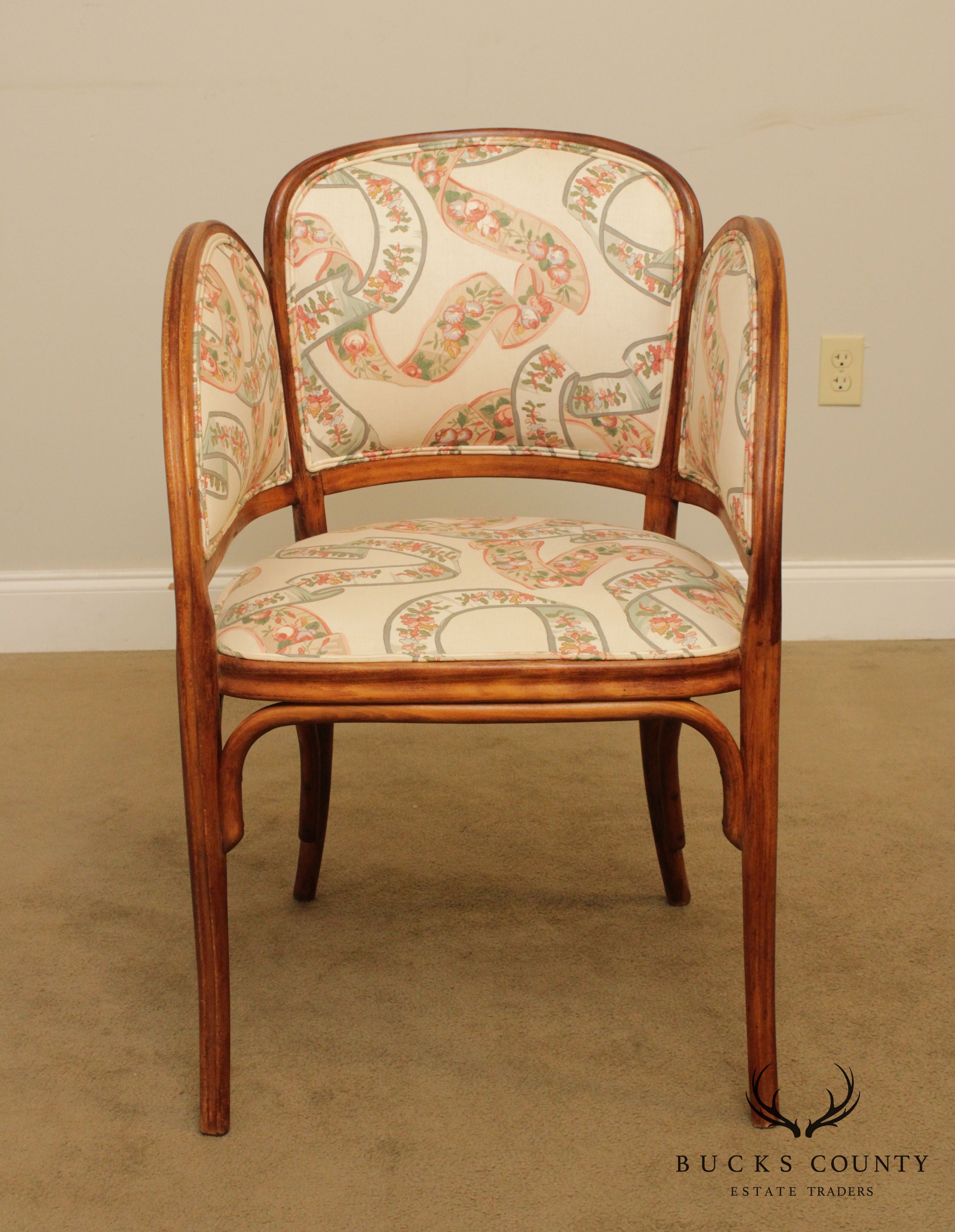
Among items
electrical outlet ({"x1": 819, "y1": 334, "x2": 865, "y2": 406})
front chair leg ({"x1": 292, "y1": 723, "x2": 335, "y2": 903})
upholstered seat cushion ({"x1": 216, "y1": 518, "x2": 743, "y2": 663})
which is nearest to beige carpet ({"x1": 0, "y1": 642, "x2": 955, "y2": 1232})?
front chair leg ({"x1": 292, "y1": 723, "x2": 335, "y2": 903})

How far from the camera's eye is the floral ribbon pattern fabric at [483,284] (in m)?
1.06

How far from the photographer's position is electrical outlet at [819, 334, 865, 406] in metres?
1.87

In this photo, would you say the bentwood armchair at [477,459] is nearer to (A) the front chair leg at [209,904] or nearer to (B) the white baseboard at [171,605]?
(A) the front chair leg at [209,904]

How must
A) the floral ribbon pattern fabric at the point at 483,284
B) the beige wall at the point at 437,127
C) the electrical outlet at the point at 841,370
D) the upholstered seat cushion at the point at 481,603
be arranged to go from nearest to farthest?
the upholstered seat cushion at the point at 481,603 < the floral ribbon pattern fabric at the point at 483,284 < the beige wall at the point at 437,127 < the electrical outlet at the point at 841,370

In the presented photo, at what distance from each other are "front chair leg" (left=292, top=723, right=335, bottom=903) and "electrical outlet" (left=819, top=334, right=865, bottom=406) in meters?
1.10

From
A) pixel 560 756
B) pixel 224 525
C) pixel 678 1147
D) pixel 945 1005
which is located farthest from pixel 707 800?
pixel 224 525

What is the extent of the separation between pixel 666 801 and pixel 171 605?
42.8 inches

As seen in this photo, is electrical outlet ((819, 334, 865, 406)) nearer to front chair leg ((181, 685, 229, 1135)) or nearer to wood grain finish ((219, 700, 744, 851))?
wood grain finish ((219, 700, 744, 851))

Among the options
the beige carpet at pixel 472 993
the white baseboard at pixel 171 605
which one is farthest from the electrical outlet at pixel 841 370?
the beige carpet at pixel 472 993

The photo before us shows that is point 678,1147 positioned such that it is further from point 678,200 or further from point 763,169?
point 763,169

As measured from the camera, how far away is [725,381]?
0.87 metres

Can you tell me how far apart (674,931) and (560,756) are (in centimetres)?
43

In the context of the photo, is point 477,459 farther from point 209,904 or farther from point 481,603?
point 209,904

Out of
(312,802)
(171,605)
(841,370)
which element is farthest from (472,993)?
(841,370)
